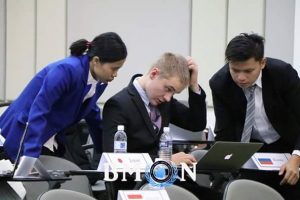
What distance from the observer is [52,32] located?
6.12 m

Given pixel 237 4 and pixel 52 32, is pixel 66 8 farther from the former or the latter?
pixel 237 4

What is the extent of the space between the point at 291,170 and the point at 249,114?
0.37 m

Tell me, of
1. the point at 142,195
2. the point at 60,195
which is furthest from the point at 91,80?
the point at 142,195

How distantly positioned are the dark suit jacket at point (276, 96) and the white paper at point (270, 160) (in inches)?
3.7

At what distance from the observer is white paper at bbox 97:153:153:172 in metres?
2.43

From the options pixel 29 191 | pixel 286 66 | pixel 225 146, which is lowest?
pixel 29 191

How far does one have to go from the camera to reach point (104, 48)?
2.88 m

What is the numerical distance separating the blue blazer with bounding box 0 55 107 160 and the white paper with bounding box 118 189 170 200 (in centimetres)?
86

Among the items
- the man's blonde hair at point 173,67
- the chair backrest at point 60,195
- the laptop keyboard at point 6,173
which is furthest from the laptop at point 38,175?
the man's blonde hair at point 173,67

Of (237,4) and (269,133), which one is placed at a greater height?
(237,4)

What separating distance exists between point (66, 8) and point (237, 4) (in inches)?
69.5

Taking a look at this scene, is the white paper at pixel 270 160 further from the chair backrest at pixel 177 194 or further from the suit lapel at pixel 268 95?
the chair backrest at pixel 177 194

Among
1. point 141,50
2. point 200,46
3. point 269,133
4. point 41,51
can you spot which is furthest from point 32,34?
point 269,133

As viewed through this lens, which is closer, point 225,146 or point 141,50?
point 225,146
